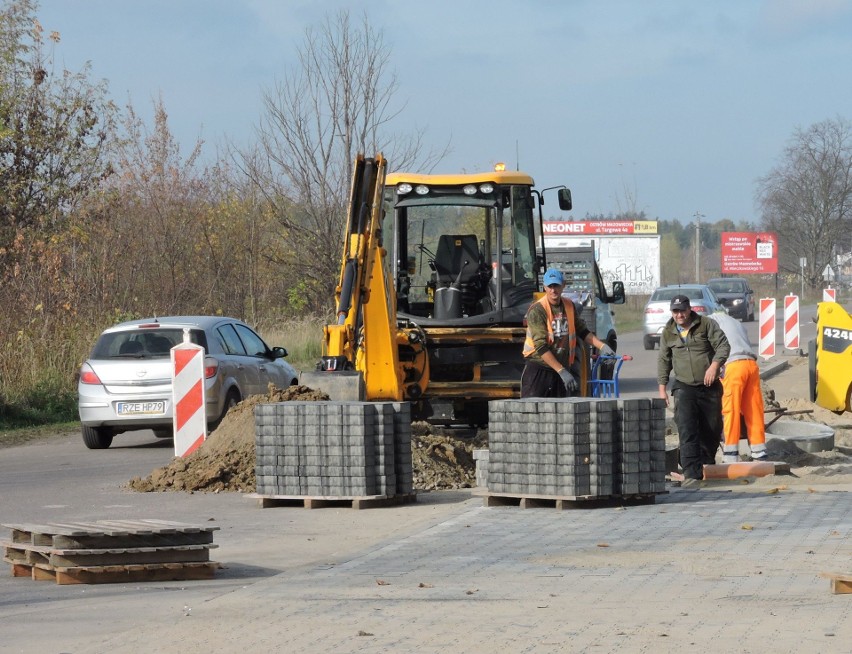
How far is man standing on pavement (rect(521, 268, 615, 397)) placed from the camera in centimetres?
1320

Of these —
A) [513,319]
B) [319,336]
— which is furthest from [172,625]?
[319,336]

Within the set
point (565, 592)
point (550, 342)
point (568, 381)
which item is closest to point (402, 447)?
point (568, 381)

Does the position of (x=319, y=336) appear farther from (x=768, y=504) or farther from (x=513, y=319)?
(x=768, y=504)

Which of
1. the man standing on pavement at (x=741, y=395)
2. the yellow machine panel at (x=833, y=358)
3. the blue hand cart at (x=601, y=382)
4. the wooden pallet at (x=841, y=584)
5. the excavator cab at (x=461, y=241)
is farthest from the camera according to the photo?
the yellow machine panel at (x=833, y=358)

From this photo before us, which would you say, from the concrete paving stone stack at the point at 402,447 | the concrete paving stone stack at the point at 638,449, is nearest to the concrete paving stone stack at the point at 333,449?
the concrete paving stone stack at the point at 402,447

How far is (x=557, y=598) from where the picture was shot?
772 centimetres

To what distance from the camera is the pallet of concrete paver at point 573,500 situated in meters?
11.4

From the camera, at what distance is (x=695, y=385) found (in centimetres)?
1305

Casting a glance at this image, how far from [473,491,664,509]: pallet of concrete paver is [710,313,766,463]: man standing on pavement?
2.25 metres

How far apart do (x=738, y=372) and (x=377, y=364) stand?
11.9 feet

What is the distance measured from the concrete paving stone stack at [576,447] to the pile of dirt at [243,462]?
2.10 meters

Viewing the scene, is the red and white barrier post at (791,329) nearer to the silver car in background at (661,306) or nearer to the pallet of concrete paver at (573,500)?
the silver car in background at (661,306)

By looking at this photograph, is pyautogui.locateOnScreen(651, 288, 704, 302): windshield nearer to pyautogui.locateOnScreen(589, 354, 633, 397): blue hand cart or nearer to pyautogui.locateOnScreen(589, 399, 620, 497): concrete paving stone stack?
pyautogui.locateOnScreen(589, 354, 633, 397): blue hand cart

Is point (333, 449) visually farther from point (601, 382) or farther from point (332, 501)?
point (601, 382)
